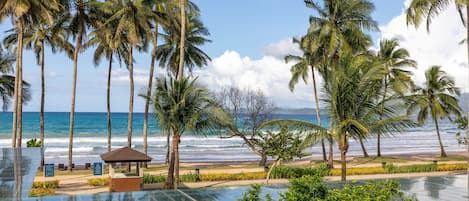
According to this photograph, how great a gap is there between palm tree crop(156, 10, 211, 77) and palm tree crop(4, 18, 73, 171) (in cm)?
552

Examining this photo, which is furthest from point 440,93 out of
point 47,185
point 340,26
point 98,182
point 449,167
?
point 47,185

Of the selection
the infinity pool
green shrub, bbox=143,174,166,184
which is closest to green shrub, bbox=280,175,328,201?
the infinity pool

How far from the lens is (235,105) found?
114 feet

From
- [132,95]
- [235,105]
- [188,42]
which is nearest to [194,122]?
[132,95]

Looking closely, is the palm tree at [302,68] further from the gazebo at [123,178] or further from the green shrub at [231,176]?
the gazebo at [123,178]

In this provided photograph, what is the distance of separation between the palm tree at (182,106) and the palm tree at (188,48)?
39.1 feet

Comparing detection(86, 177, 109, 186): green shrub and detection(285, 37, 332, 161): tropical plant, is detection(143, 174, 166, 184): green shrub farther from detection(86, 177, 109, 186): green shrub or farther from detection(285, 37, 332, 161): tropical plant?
detection(285, 37, 332, 161): tropical plant

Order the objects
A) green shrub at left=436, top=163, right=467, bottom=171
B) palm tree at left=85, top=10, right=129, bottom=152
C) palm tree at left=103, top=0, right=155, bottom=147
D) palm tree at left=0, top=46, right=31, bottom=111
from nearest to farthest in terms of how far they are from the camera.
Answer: palm tree at left=103, top=0, right=155, bottom=147 → green shrub at left=436, top=163, right=467, bottom=171 → palm tree at left=85, top=10, right=129, bottom=152 → palm tree at left=0, top=46, right=31, bottom=111

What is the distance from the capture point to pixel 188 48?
90.0 feet

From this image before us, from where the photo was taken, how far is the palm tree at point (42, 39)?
23.8m

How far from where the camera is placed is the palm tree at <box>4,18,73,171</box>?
2382 cm

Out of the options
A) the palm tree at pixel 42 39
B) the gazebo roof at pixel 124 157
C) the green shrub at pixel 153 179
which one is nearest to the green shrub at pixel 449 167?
the green shrub at pixel 153 179

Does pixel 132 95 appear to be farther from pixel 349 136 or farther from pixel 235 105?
pixel 349 136

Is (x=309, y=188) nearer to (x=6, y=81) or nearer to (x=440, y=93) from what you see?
(x=6, y=81)
